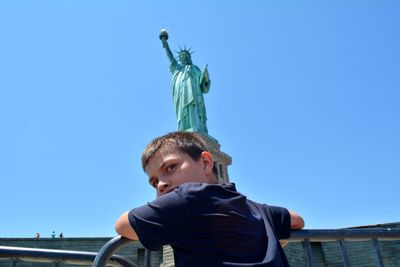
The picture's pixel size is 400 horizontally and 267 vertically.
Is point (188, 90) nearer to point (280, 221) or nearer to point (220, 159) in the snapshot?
point (220, 159)

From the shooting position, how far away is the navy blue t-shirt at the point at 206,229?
152 centimetres

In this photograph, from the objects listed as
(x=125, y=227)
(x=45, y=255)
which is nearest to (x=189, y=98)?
(x=45, y=255)

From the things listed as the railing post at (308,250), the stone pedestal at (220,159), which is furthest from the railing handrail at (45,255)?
the stone pedestal at (220,159)

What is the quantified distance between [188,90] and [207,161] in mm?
16913

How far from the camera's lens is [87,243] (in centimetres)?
1911

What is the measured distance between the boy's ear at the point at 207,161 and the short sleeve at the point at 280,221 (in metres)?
0.35

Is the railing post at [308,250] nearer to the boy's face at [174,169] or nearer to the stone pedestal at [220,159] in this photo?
the boy's face at [174,169]

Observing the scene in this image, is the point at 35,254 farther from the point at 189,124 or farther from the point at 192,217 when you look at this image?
the point at 189,124

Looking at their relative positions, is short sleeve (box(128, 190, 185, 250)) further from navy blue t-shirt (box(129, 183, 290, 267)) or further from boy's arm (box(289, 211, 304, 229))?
boy's arm (box(289, 211, 304, 229))

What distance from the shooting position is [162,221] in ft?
5.17

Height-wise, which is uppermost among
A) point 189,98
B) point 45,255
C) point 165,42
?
point 165,42

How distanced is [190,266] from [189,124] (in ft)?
54.0

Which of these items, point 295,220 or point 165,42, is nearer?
point 295,220

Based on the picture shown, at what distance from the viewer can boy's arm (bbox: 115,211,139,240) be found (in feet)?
5.63
